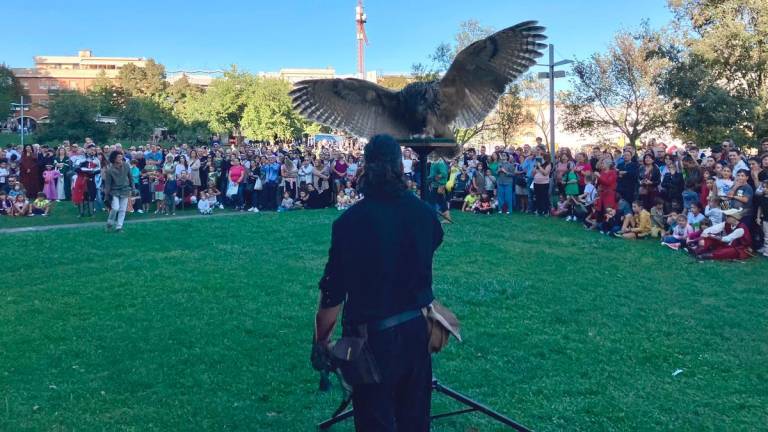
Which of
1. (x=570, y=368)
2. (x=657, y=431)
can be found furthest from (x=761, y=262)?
(x=657, y=431)

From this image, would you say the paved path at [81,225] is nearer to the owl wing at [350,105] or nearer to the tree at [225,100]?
the owl wing at [350,105]

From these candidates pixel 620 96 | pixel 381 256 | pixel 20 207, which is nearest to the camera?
pixel 381 256

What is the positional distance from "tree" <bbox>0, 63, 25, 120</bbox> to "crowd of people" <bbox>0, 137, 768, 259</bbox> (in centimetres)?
3912

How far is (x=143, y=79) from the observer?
63125 mm

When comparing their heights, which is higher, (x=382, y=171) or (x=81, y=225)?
(x=382, y=171)

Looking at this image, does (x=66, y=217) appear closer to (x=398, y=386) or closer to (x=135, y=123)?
(x=398, y=386)

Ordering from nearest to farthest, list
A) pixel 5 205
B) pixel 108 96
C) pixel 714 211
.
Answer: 1. pixel 714 211
2. pixel 5 205
3. pixel 108 96

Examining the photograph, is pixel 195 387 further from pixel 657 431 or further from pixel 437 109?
pixel 657 431

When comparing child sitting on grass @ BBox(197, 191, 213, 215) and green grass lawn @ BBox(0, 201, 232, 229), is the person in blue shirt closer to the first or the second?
green grass lawn @ BBox(0, 201, 232, 229)

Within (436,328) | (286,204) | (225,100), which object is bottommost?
(436,328)

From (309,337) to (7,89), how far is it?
66.1m

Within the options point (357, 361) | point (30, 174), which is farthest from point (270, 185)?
point (357, 361)

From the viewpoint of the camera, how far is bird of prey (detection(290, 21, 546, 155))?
410cm

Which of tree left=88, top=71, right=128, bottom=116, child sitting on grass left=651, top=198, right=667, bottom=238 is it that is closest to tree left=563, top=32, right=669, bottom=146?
child sitting on grass left=651, top=198, right=667, bottom=238
